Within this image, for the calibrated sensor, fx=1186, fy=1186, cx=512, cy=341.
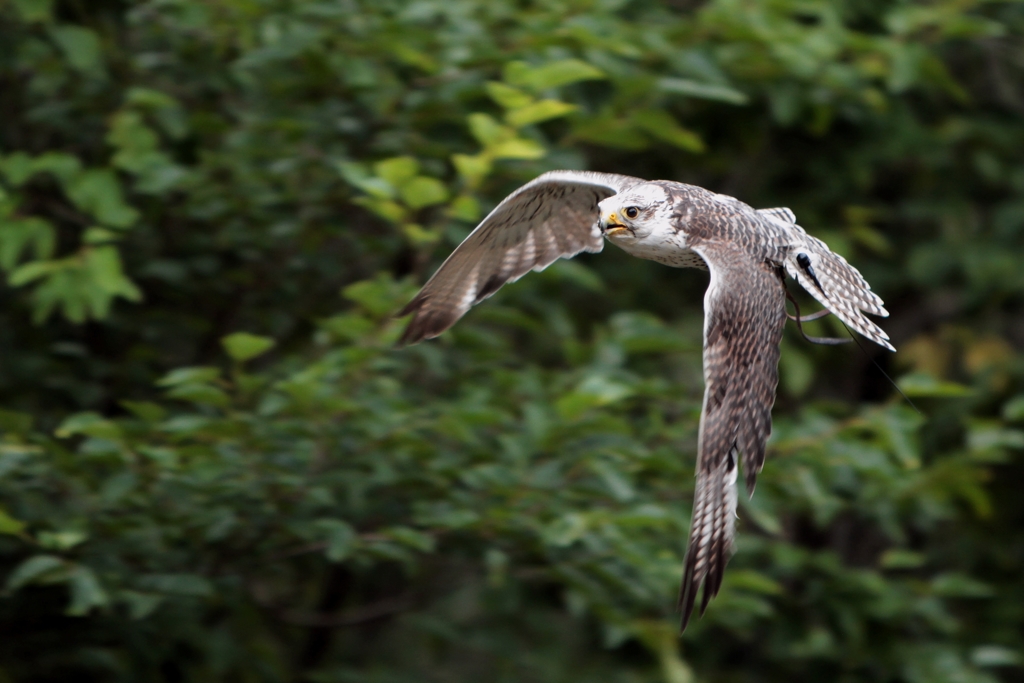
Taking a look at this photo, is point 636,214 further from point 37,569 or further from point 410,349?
point 37,569

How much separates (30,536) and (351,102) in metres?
1.97

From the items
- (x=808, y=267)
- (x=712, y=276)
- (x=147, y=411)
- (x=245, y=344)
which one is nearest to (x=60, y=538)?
(x=147, y=411)

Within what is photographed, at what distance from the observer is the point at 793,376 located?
4.92 metres

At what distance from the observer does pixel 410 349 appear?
4383 millimetres

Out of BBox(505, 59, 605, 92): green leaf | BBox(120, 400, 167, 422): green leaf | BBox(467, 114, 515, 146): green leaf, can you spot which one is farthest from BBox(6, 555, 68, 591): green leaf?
BBox(505, 59, 605, 92): green leaf

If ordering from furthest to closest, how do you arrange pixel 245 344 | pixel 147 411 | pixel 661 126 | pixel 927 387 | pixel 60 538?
pixel 661 126
pixel 927 387
pixel 147 411
pixel 245 344
pixel 60 538

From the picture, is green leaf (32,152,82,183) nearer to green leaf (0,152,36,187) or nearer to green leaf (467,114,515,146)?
green leaf (0,152,36,187)

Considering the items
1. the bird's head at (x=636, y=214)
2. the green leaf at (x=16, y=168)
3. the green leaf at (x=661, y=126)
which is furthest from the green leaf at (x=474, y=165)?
the green leaf at (x=16, y=168)

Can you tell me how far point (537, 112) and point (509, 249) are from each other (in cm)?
62

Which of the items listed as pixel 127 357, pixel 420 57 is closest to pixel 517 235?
pixel 420 57

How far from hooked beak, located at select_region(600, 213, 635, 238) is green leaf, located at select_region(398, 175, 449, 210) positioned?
0.62 m

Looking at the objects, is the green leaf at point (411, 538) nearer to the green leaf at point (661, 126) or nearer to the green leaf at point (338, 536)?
the green leaf at point (338, 536)

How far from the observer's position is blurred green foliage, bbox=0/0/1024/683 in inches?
152

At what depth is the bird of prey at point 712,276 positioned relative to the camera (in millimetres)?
2795
